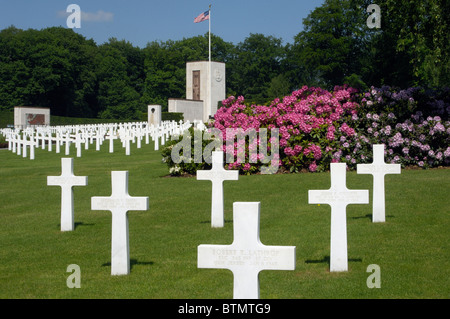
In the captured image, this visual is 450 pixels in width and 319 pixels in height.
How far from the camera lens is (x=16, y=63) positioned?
2719 inches

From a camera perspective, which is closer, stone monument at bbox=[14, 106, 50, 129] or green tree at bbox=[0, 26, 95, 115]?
stone monument at bbox=[14, 106, 50, 129]

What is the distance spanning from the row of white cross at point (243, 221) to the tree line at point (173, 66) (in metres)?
22.6

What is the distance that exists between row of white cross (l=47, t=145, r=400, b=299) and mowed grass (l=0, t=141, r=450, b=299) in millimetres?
289

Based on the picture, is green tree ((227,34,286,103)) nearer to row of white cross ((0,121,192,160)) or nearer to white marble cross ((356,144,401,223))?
row of white cross ((0,121,192,160))

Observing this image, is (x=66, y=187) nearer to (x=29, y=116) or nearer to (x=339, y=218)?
(x=339, y=218)

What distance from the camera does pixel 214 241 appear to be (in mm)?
7961

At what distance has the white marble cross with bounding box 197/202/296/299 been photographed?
14.4ft

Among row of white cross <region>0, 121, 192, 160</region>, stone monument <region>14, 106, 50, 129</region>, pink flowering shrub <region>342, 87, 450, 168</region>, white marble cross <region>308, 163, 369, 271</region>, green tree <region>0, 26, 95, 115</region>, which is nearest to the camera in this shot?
white marble cross <region>308, 163, 369, 271</region>

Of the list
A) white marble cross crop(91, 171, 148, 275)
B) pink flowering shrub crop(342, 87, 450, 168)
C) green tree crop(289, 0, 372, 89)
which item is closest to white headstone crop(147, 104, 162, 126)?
green tree crop(289, 0, 372, 89)

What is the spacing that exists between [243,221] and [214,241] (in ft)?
11.8

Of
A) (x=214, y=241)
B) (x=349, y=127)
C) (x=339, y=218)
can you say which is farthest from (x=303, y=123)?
(x=339, y=218)

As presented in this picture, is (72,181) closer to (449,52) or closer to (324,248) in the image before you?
(324,248)
